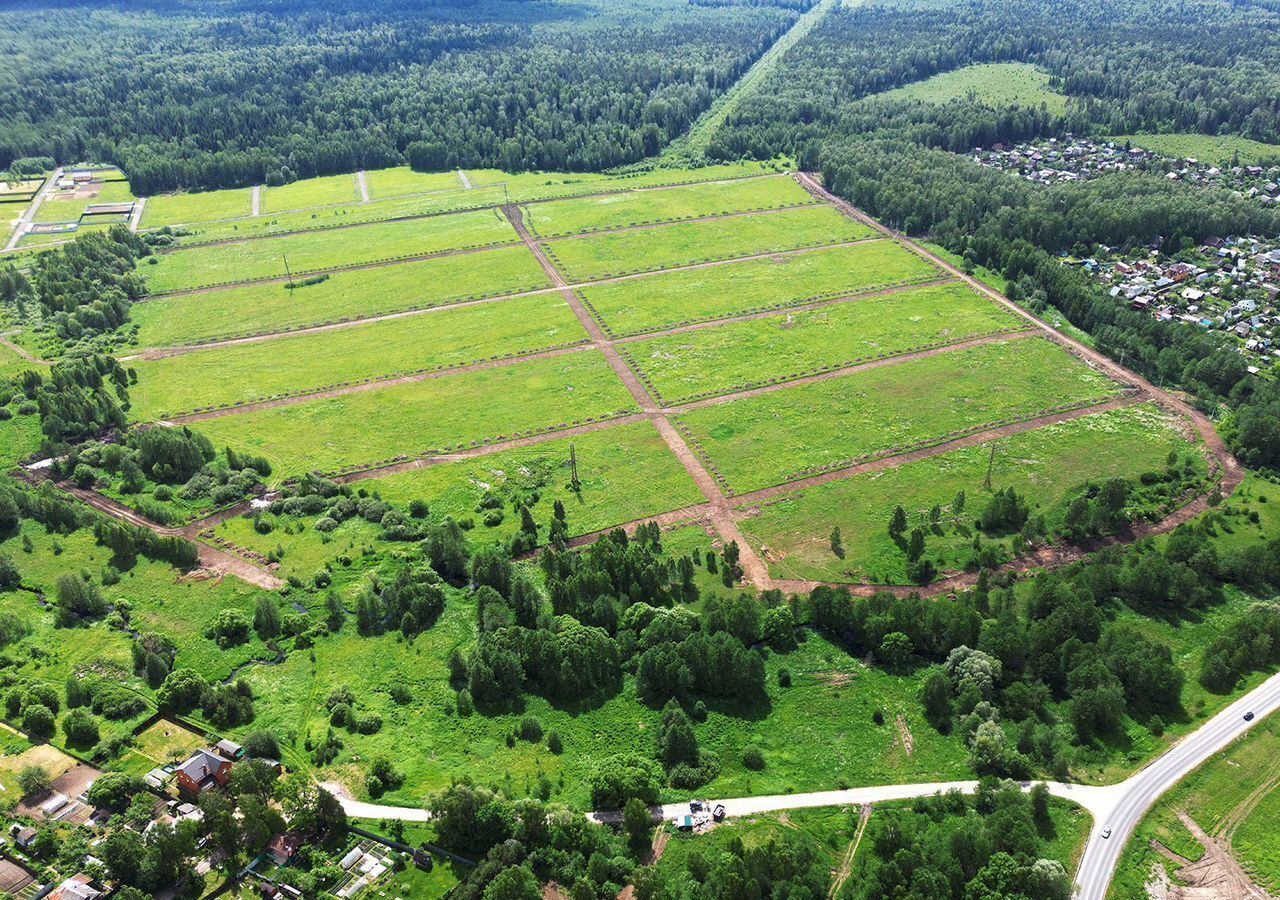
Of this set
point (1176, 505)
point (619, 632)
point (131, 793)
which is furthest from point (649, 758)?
point (1176, 505)

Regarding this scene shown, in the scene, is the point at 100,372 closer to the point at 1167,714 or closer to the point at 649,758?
the point at 649,758

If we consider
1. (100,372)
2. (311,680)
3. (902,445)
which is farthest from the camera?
(100,372)

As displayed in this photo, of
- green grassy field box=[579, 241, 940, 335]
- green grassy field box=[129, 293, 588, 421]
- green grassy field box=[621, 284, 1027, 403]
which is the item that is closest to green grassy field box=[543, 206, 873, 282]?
green grassy field box=[579, 241, 940, 335]

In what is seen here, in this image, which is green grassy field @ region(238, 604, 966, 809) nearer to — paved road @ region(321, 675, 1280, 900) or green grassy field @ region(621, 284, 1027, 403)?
paved road @ region(321, 675, 1280, 900)

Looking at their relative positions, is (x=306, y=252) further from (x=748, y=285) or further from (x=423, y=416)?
(x=748, y=285)

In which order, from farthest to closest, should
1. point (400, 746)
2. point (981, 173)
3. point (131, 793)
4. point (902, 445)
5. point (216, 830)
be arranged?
point (981, 173), point (902, 445), point (400, 746), point (131, 793), point (216, 830)

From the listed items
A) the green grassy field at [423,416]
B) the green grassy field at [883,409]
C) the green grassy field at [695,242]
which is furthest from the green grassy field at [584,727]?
the green grassy field at [695,242]

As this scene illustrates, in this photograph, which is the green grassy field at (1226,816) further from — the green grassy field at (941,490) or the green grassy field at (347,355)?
the green grassy field at (347,355)

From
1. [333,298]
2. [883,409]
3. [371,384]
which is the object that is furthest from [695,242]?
[371,384]
